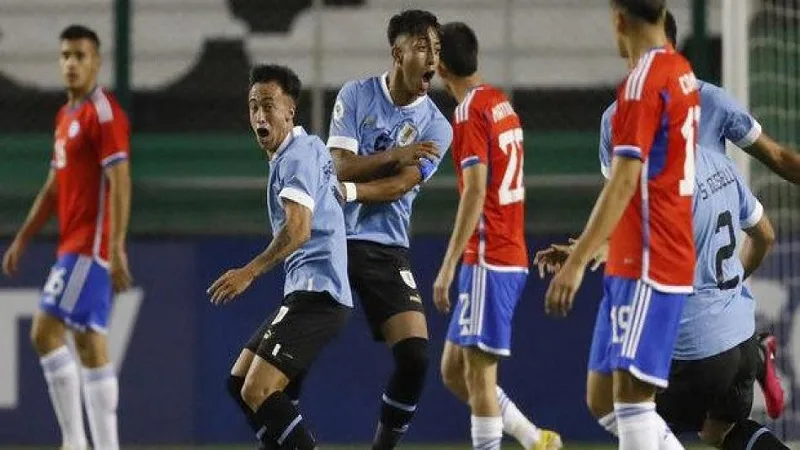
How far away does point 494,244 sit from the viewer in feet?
24.0

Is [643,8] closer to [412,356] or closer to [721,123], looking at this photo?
[721,123]

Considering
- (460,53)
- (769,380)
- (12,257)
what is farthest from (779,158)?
(12,257)

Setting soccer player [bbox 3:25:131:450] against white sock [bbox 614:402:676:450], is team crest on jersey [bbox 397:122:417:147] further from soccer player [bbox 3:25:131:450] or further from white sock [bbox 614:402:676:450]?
white sock [bbox 614:402:676:450]

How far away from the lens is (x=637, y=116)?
197 inches

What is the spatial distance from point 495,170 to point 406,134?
1.27 feet

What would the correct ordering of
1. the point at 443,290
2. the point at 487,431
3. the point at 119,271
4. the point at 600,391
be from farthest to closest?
the point at 119,271 < the point at 487,431 < the point at 443,290 < the point at 600,391

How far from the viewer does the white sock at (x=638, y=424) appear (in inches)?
204

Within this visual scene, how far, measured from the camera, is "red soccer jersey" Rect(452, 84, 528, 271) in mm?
7145

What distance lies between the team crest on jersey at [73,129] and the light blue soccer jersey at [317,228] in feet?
6.22

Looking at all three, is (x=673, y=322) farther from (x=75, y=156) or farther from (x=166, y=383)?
(x=166, y=383)

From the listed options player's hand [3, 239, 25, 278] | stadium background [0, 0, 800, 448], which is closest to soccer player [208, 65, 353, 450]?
player's hand [3, 239, 25, 278]

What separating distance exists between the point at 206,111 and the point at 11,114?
45.3 inches

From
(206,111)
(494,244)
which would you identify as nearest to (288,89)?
(494,244)

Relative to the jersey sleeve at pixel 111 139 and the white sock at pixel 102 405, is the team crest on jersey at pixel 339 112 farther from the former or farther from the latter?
the white sock at pixel 102 405
